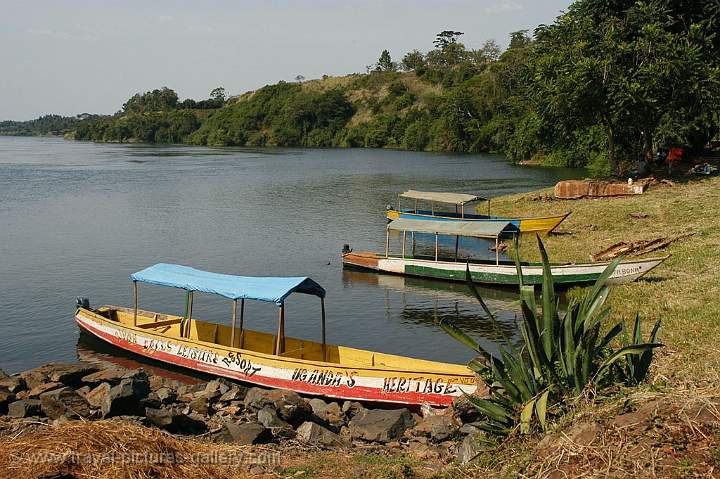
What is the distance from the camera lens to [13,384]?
1723cm

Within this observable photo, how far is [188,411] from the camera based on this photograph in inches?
631

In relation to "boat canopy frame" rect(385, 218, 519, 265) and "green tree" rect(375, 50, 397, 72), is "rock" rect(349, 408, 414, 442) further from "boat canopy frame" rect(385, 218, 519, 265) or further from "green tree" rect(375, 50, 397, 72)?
"green tree" rect(375, 50, 397, 72)

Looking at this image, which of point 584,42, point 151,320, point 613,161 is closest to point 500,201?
point 613,161

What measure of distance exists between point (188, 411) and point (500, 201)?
1409 inches

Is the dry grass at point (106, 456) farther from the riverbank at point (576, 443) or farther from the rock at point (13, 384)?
the rock at point (13, 384)

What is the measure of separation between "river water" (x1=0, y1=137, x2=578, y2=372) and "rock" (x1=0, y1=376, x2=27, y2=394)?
4.02 metres

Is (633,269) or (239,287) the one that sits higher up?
(633,269)

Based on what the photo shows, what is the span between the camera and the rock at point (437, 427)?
1342 cm

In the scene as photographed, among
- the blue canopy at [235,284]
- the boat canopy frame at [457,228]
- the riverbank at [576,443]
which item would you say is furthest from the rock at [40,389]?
the boat canopy frame at [457,228]

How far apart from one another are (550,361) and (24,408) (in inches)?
451

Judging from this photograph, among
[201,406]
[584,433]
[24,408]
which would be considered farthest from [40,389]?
[584,433]

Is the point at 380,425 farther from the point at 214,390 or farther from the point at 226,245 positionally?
the point at 226,245

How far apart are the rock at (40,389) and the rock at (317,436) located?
256 inches

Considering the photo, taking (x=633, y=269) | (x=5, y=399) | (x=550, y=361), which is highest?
(x=550, y=361)
